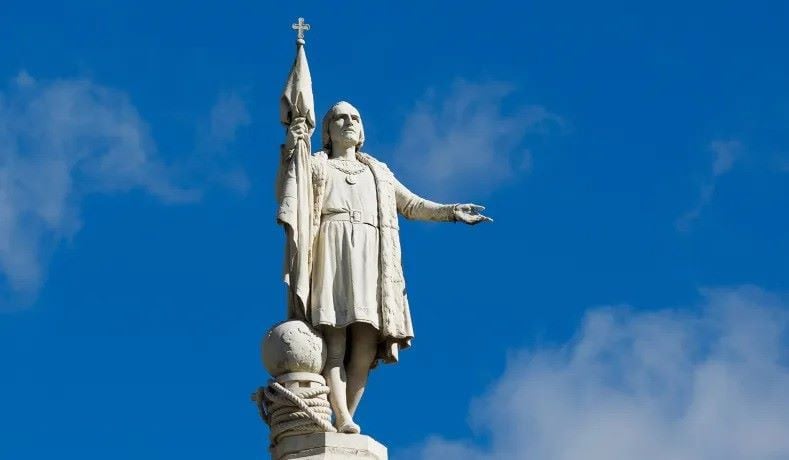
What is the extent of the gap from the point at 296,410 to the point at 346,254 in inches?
78.6

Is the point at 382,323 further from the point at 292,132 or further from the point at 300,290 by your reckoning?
the point at 292,132

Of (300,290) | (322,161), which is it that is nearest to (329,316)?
(300,290)

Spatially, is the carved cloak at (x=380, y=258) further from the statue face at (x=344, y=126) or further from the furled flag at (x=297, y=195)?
the statue face at (x=344, y=126)

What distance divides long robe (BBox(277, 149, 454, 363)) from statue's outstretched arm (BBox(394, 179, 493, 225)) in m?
0.17

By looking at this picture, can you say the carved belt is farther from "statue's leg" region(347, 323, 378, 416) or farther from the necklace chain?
"statue's leg" region(347, 323, 378, 416)

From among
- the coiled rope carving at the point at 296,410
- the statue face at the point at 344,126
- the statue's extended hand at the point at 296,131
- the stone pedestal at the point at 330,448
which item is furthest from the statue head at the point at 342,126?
the stone pedestal at the point at 330,448

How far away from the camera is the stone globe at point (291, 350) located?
830 inches

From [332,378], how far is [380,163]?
2.83 m

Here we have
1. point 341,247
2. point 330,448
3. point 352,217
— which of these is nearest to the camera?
point 330,448

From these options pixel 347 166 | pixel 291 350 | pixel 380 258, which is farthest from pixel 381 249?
pixel 291 350

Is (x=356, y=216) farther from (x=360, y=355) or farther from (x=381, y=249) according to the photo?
(x=360, y=355)

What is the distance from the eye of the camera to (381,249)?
22047 millimetres

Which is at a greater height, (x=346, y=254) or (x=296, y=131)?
(x=296, y=131)

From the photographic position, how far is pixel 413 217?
23.0 meters
